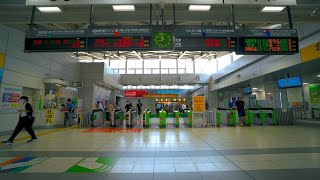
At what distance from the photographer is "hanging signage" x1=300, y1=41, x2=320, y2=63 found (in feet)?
25.1

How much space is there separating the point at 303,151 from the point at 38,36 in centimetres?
815

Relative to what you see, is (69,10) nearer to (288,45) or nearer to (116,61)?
(288,45)

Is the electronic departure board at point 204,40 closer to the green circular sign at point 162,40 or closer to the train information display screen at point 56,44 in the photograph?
the green circular sign at point 162,40

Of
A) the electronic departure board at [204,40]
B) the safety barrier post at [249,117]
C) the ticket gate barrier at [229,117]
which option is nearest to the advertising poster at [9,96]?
the electronic departure board at [204,40]

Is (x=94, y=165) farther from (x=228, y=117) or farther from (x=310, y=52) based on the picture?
(x=310, y=52)

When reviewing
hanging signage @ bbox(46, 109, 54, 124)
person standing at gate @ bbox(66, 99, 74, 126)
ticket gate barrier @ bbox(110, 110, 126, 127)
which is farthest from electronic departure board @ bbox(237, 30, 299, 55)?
person standing at gate @ bbox(66, 99, 74, 126)

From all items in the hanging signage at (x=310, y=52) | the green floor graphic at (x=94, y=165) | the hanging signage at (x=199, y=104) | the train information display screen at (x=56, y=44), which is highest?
the hanging signage at (x=310, y=52)

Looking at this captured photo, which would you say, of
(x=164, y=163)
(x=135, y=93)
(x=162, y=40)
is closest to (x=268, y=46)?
(x=162, y=40)

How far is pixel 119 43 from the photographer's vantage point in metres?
5.51

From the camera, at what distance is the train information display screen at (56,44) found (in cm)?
553

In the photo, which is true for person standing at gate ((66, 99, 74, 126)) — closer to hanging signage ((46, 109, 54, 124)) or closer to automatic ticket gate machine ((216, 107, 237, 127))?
hanging signage ((46, 109, 54, 124))

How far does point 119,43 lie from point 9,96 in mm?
6166

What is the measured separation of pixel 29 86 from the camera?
9.05 metres

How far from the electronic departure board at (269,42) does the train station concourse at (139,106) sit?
32 millimetres
